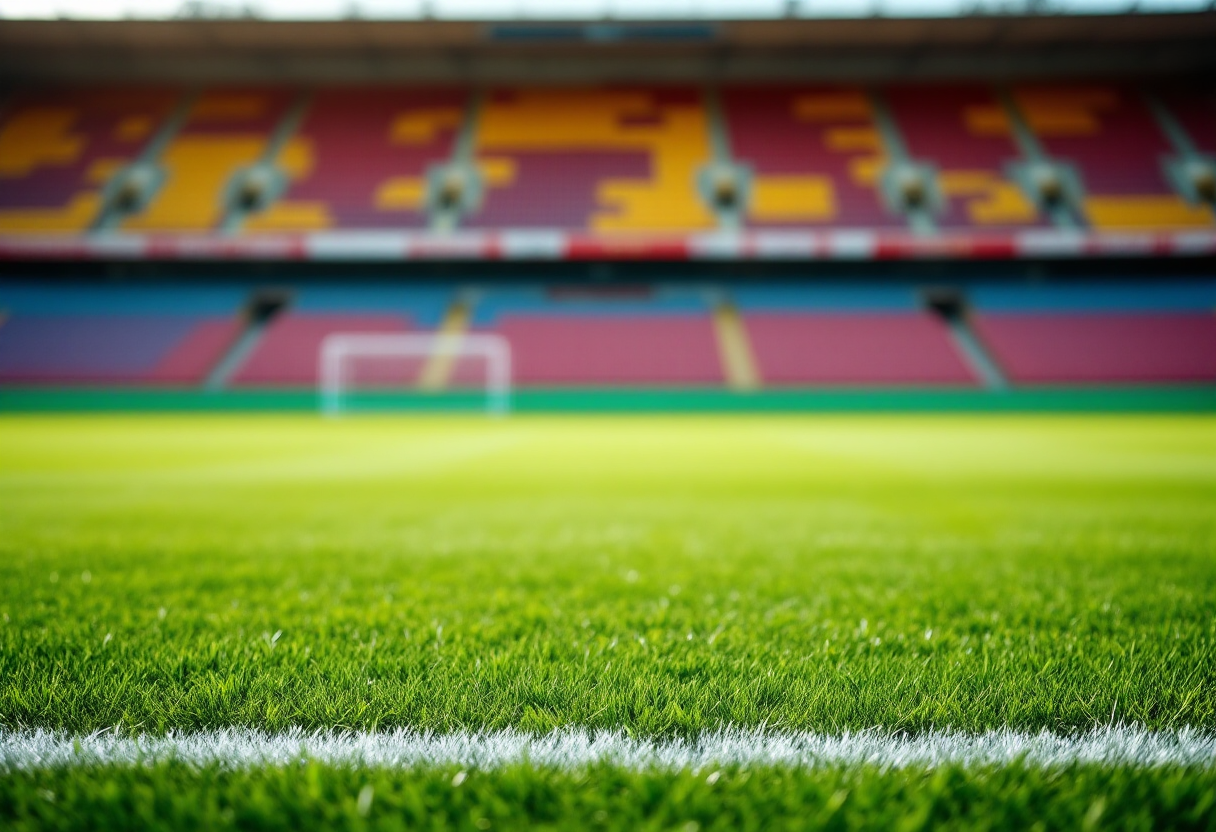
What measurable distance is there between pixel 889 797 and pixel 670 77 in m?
24.3

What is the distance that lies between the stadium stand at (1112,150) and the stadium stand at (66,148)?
26914 mm

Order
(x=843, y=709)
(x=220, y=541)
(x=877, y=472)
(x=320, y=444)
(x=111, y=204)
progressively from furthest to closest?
1. (x=111, y=204)
2. (x=320, y=444)
3. (x=877, y=472)
4. (x=220, y=541)
5. (x=843, y=709)

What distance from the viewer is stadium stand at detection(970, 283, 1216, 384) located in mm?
16141

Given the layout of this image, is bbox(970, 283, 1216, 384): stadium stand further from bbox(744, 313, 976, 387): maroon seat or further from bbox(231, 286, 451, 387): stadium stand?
bbox(231, 286, 451, 387): stadium stand

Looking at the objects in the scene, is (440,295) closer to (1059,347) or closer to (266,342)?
(266,342)

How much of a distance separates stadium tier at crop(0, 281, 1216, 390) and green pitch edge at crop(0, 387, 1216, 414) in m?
0.58

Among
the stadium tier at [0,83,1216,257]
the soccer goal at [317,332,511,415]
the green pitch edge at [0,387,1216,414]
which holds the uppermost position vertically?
the stadium tier at [0,83,1216,257]

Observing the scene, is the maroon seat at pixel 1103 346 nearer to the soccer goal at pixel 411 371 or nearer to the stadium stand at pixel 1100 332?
the stadium stand at pixel 1100 332

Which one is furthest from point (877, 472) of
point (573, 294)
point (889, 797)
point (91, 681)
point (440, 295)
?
point (440, 295)

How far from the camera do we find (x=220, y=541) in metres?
2.70

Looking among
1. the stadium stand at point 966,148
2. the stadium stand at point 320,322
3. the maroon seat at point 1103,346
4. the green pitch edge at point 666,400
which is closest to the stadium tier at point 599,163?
the stadium stand at point 966,148

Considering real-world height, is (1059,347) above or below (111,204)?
below

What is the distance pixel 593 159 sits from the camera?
2062 cm

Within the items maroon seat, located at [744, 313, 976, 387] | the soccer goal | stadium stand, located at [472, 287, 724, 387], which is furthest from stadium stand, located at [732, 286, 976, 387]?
the soccer goal
